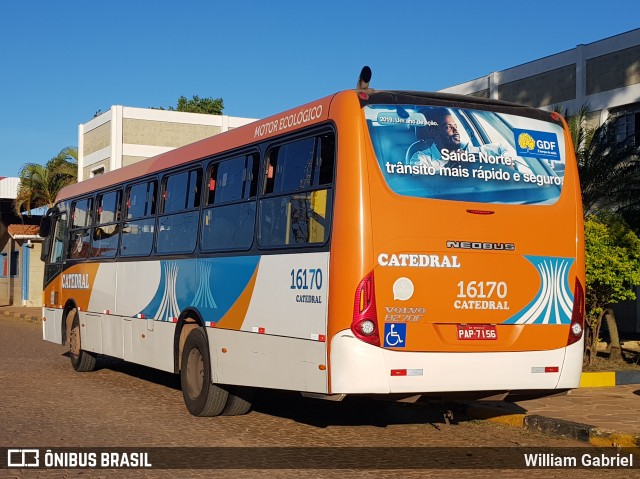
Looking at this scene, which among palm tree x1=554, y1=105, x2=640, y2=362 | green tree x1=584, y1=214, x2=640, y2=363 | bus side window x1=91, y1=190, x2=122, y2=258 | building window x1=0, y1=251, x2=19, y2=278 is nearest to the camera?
bus side window x1=91, y1=190, x2=122, y2=258

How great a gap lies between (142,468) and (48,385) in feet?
21.9

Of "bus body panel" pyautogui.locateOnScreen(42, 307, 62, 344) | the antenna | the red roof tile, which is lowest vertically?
"bus body panel" pyautogui.locateOnScreen(42, 307, 62, 344)

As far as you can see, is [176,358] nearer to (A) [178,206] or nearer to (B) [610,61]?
(A) [178,206]

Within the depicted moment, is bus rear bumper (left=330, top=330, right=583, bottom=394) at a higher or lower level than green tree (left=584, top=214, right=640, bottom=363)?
lower

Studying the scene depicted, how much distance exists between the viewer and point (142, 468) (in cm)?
788

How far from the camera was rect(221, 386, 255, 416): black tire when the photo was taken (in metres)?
10.9

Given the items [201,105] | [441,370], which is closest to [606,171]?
[441,370]


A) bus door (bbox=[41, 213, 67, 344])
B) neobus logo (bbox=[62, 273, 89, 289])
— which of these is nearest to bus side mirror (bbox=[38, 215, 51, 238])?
bus door (bbox=[41, 213, 67, 344])

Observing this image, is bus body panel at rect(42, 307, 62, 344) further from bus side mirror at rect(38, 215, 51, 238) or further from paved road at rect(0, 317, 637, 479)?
paved road at rect(0, 317, 637, 479)

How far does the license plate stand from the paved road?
1.15m

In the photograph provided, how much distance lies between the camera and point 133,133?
43875 millimetres

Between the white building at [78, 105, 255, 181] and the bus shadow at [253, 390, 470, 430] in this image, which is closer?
the bus shadow at [253, 390, 470, 430]

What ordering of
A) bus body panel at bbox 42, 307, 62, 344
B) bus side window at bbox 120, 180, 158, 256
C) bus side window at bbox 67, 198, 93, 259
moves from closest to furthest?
bus side window at bbox 120, 180, 158, 256 < bus side window at bbox 67, 198, 93, 259 < bus body panel at bbox 42, 307, 62, 344

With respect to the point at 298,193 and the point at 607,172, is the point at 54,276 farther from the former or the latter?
the point at 607,172
